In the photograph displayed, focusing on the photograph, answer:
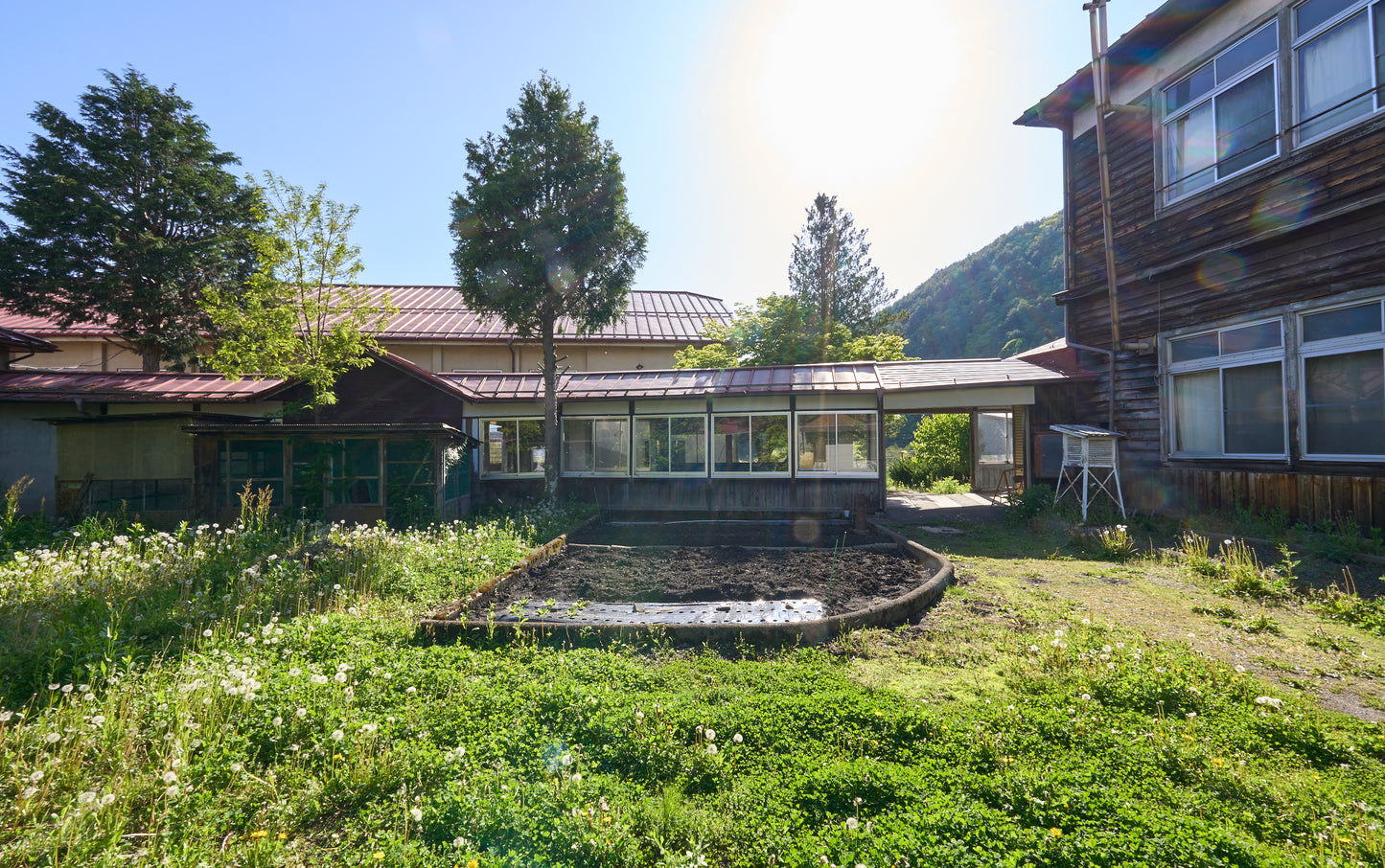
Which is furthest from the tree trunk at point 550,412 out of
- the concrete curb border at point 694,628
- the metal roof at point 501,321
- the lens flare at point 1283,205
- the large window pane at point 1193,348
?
the lens flare at point 1283,205

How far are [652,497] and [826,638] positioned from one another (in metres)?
9.99

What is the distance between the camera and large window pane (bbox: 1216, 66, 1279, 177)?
976cm

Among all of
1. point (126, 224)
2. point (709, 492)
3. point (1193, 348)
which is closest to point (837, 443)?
point (709, 492)

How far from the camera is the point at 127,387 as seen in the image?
13.8 meters

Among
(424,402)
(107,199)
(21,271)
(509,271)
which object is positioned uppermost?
(107,199)

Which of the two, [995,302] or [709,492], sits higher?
[995,302]

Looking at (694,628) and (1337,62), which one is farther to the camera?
(1337,62)

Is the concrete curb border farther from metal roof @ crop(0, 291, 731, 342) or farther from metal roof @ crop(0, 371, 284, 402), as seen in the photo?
metal roof @ crop(0, 291, 731, 342)

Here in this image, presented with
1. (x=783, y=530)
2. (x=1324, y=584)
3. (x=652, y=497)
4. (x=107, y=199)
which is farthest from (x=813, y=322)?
(x=107, y=199)

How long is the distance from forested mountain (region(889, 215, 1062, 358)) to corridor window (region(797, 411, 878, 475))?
32002mm

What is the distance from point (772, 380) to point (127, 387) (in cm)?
1440

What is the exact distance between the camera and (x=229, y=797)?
117 inches

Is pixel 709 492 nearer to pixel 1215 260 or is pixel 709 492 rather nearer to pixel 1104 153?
pixel 1215 260

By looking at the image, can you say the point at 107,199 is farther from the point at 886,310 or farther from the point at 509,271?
the point at 886,310
